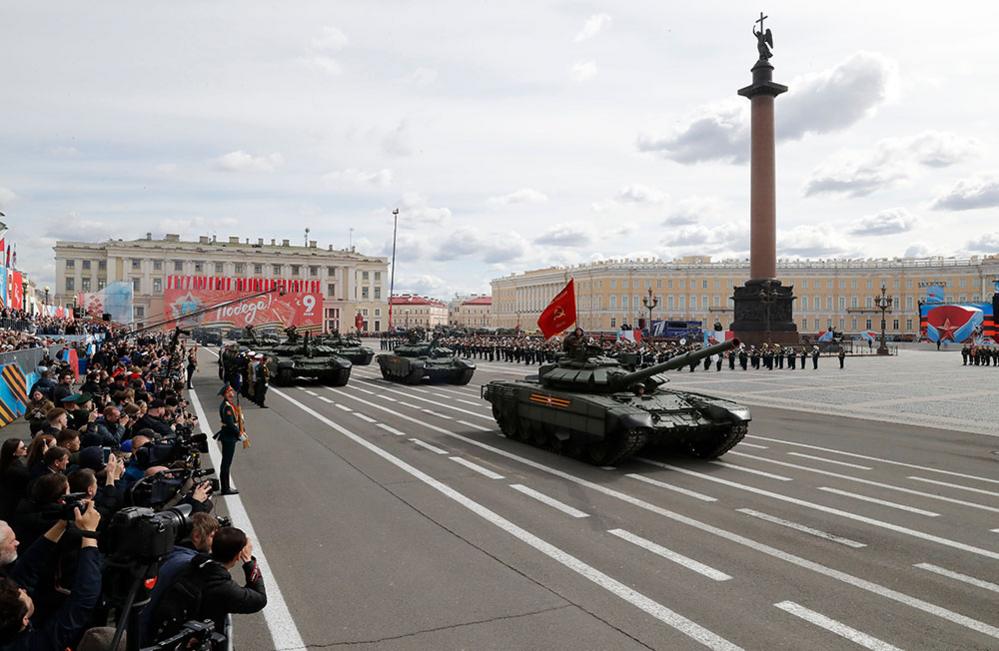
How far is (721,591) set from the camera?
→ 21.2 ft

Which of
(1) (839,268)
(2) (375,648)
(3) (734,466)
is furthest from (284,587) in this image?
(1) (839,268)

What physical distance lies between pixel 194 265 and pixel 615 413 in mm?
107175

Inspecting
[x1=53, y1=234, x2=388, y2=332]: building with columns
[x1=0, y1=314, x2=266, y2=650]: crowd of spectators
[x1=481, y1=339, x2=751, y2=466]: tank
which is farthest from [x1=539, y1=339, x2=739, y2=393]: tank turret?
[x1=53, y1=234, x2=388, y2=332]: building with columns

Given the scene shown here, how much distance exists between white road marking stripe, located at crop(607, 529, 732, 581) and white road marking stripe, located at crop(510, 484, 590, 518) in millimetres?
818

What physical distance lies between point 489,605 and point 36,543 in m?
3.43

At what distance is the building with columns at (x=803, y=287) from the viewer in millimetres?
107875

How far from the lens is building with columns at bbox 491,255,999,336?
10788 cm

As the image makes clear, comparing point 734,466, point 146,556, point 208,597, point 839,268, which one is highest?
point 839,268

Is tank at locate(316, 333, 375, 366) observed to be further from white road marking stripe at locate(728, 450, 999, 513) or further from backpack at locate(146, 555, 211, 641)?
backpack at locate(146, 555, 211, 641)

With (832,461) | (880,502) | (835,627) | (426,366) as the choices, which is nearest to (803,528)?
(880,502)

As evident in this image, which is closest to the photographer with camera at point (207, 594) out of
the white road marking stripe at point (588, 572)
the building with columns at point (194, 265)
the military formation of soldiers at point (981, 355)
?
the white road marking stripe at point (588, 572)

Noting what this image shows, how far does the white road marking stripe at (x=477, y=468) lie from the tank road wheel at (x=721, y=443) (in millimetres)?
3867

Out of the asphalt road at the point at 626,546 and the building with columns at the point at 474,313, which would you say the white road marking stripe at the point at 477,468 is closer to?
the asphalt road at the point at 626,546

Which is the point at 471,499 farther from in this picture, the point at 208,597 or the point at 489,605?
the point at 208,597
